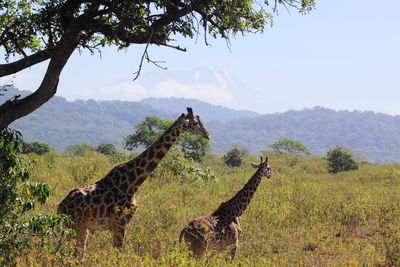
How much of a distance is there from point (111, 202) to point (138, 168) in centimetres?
90

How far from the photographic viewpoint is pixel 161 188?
19.0 m

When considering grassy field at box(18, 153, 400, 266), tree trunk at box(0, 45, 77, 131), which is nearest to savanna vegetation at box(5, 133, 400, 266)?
grassy field at box(18, 153, 400, 266)

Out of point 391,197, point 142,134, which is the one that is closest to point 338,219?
point 391,197

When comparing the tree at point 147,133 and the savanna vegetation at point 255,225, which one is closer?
the savanna vegetation at point 255,225

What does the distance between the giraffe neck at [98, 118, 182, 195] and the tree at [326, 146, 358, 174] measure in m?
33.0

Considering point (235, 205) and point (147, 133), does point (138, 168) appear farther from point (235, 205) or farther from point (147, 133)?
point (147, 133)

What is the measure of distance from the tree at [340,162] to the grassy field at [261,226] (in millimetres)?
19478

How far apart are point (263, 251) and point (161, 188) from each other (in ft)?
24.6

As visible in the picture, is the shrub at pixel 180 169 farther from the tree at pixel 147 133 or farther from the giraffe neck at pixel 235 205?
the tree at pixel 147 133

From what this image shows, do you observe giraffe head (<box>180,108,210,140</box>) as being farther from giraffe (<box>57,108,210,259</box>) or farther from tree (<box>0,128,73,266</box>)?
tree (<box>0,128,73,266</box>)

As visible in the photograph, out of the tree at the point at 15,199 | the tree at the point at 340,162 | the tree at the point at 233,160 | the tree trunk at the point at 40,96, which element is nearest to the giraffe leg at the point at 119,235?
the tree at the point at 15,199

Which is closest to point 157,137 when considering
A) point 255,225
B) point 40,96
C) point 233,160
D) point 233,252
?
point 233,160

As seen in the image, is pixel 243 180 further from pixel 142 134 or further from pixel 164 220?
pixel 142 134

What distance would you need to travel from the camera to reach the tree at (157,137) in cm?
5197
